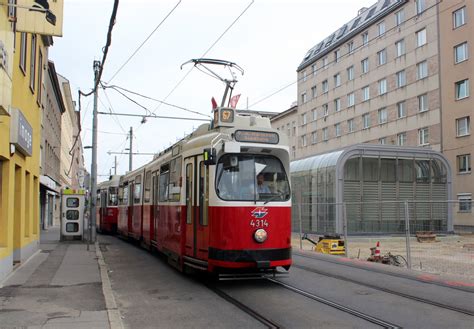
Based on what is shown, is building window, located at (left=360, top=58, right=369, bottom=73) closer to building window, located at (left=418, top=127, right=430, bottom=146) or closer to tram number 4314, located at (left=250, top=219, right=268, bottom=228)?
building window, located at (left=418, top=127, right=430, bottom=146)

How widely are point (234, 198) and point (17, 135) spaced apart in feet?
16.1

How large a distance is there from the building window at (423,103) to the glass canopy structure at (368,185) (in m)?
15.3

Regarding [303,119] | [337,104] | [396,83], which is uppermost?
[396,83]

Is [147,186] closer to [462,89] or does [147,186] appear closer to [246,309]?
[246,309]

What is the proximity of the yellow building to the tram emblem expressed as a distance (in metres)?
4.74

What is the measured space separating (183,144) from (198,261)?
2.85 m

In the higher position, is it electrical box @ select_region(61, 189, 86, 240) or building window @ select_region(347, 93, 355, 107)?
building window @ select_region(347, 93, 355, 107)

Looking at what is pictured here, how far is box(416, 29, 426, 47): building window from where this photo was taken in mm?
44531

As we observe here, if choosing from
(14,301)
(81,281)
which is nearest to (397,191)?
(81,281)

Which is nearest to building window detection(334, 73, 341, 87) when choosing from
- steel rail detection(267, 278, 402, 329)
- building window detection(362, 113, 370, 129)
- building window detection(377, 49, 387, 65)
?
building window detection(362, 113, 370, 129)

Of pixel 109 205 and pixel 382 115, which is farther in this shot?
pixel 382 115

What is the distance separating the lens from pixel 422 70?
1758 inches

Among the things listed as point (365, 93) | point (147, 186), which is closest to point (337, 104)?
point (365, 93)

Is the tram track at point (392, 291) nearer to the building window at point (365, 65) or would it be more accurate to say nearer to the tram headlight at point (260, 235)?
the tram headlight at point (260, 235)
